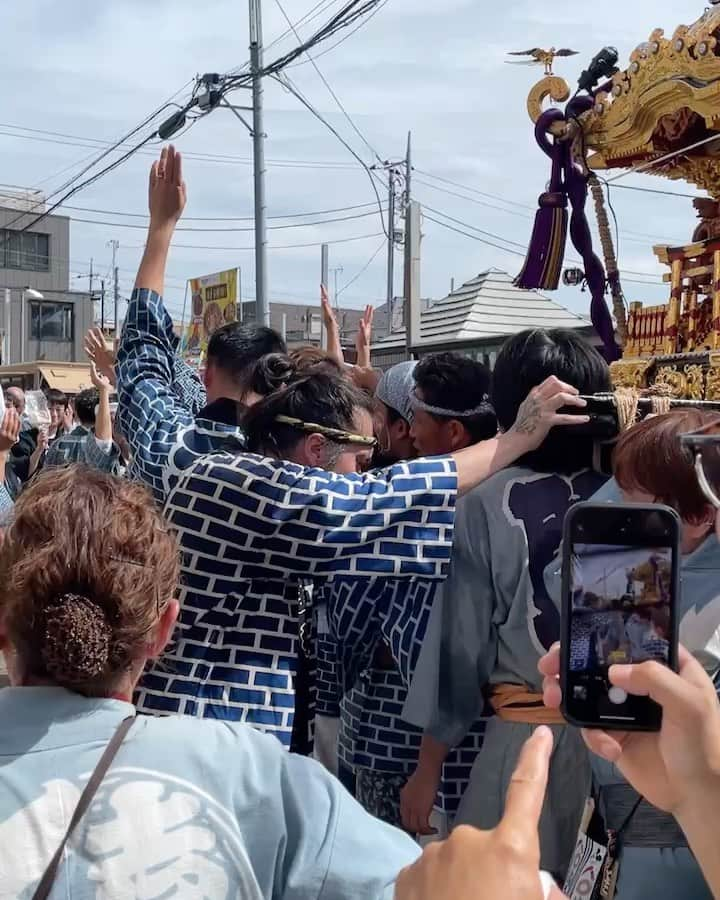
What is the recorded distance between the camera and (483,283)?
28.4 ft

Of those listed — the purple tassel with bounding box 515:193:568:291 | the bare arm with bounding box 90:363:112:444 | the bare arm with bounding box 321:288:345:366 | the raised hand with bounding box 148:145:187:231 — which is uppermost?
the purple tassel with bounding box 515:193:568:291

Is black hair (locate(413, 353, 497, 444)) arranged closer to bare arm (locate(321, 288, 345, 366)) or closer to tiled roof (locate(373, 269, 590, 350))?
bare arm (locate(321, 288, 345, 366))

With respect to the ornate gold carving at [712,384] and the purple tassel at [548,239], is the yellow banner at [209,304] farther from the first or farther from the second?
the ornate gold carving at [712,384]

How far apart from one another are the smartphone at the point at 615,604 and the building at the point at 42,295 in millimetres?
39193

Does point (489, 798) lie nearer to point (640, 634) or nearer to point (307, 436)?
point (307, 436)

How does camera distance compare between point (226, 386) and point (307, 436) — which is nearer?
point (307, 436)

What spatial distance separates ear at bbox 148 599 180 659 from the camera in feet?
3.97

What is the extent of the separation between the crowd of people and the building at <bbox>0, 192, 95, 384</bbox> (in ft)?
125

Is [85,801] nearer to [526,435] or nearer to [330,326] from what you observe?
[526,435]

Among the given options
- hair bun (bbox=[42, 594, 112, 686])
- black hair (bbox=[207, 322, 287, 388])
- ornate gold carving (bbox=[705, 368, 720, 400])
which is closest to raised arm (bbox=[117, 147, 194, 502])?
black hair (bbox=[207, 322, 287, 388])

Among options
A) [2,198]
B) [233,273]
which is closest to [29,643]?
[233,273]

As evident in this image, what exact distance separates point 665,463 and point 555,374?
445 mm

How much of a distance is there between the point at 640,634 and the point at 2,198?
41.2 metres

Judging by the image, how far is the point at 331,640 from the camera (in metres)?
2.43
